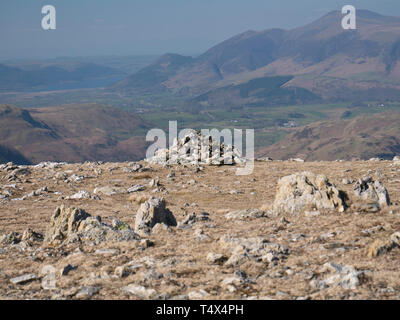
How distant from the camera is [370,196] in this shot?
92.8 feet

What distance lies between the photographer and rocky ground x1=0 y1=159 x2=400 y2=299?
16.6 meters

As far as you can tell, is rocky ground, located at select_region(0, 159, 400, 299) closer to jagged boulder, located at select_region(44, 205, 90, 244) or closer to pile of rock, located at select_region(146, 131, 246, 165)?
jagged boulder, located at select_region(44, 205, 90, 244)

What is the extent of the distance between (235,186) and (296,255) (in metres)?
25.9

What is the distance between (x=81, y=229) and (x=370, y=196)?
18.9m

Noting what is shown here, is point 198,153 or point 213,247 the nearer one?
point 213,247

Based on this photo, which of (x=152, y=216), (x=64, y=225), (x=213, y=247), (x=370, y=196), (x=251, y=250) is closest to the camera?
(x=251, y=250)

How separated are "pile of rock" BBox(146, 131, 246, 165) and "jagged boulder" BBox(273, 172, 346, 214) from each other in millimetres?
29353

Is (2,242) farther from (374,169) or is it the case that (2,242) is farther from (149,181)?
(374,169)

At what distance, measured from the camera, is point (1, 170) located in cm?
5872

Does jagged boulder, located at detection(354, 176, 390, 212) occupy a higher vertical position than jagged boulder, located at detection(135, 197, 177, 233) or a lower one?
higher

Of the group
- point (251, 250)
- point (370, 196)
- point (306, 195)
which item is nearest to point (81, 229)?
point (251, 250)

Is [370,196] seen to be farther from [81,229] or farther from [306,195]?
[81,229]

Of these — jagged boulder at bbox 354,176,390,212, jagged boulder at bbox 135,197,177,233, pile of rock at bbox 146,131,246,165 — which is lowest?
jagged boulder at bbox 135,197,177,233

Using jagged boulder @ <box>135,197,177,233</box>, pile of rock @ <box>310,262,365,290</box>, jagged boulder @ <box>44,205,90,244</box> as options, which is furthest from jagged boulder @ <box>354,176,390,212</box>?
jagged boulder @ <box>44,205,90,244</box>
